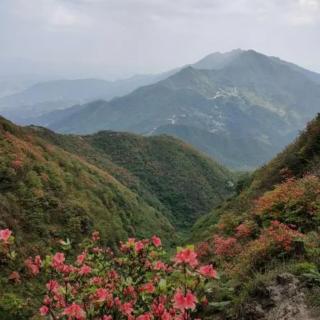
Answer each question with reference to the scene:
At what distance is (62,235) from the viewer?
36500mm

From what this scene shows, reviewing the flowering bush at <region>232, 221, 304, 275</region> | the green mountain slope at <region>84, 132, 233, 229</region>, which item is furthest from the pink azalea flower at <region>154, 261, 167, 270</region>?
the green mountain slope at <region>84, 132, 233, 229</region>

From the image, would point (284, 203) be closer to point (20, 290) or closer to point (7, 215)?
point (20, 290)

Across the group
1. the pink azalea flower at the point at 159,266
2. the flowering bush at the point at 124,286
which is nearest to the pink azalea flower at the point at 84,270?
the flowering bush at the point at 124,286

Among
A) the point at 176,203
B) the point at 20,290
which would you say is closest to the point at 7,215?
the point at 20,290

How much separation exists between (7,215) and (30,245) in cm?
291

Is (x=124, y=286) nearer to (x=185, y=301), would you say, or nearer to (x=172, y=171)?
(x=185, y=301)

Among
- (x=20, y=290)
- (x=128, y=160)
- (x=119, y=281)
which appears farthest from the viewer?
(x=128, y=160)

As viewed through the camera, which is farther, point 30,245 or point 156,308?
point 30,245

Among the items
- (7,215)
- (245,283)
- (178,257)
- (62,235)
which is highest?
(178,257)

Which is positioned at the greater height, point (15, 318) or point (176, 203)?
point (15, 318)

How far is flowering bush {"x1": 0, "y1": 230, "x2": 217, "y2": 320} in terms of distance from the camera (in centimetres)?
565

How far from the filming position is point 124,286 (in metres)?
6.51

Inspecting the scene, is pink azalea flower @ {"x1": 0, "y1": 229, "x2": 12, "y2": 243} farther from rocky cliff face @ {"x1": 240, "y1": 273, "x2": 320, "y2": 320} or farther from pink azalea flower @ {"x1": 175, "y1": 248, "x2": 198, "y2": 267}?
rocky cliff face @ {"x1": 240, "y1": 273, "x2": 320, "y2": 320}

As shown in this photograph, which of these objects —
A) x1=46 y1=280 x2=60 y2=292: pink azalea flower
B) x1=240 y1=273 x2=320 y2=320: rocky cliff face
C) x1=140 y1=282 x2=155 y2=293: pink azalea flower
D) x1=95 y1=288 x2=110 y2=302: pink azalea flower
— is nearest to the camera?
x1=95 y1=288 x2=110 y2=302: pink azalea flower
